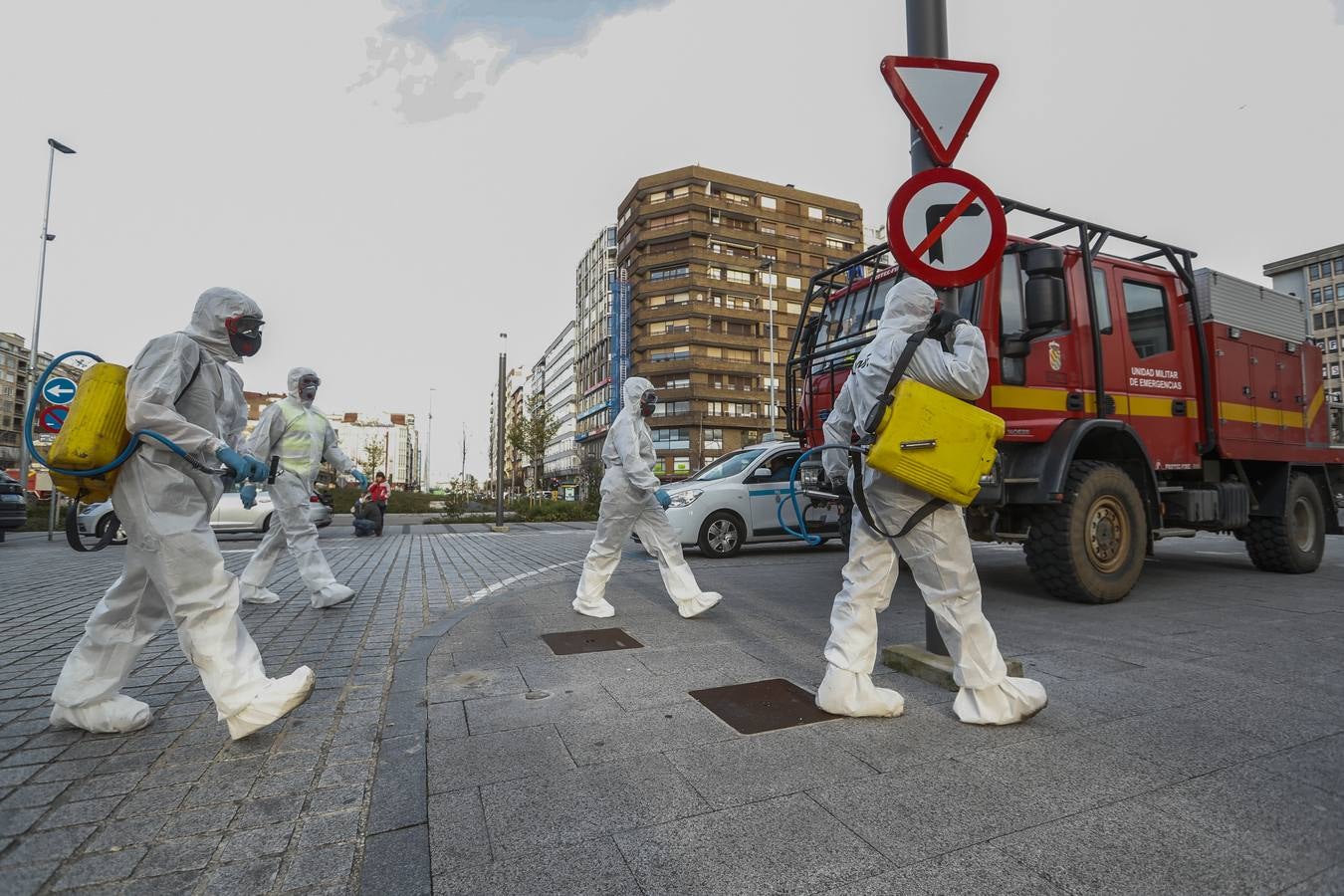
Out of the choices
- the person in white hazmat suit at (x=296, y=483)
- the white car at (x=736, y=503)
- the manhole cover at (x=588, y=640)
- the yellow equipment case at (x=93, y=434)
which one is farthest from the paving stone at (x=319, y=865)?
the white car at (x=736, y=503)

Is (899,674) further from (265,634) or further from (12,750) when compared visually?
(265,634)

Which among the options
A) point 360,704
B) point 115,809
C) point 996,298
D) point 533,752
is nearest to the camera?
point 115,809

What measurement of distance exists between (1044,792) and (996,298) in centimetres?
416

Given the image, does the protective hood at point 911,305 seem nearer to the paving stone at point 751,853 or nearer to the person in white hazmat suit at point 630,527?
the paving stone at point 751,853

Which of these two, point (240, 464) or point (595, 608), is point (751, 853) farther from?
point (595, 608)

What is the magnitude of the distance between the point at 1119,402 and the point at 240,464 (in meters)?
6.43

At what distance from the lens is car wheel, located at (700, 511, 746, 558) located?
10.1 m

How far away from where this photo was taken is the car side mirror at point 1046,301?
16.5 ft

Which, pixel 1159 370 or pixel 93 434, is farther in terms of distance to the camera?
pixel 1159 370

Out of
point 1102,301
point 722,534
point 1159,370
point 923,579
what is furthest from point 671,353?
point 923,579

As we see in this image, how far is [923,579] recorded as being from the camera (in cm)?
295

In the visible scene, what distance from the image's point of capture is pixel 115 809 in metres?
2.17

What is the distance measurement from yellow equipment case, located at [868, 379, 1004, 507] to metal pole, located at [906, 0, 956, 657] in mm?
1109

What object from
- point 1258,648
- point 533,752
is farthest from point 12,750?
point 1258,648
